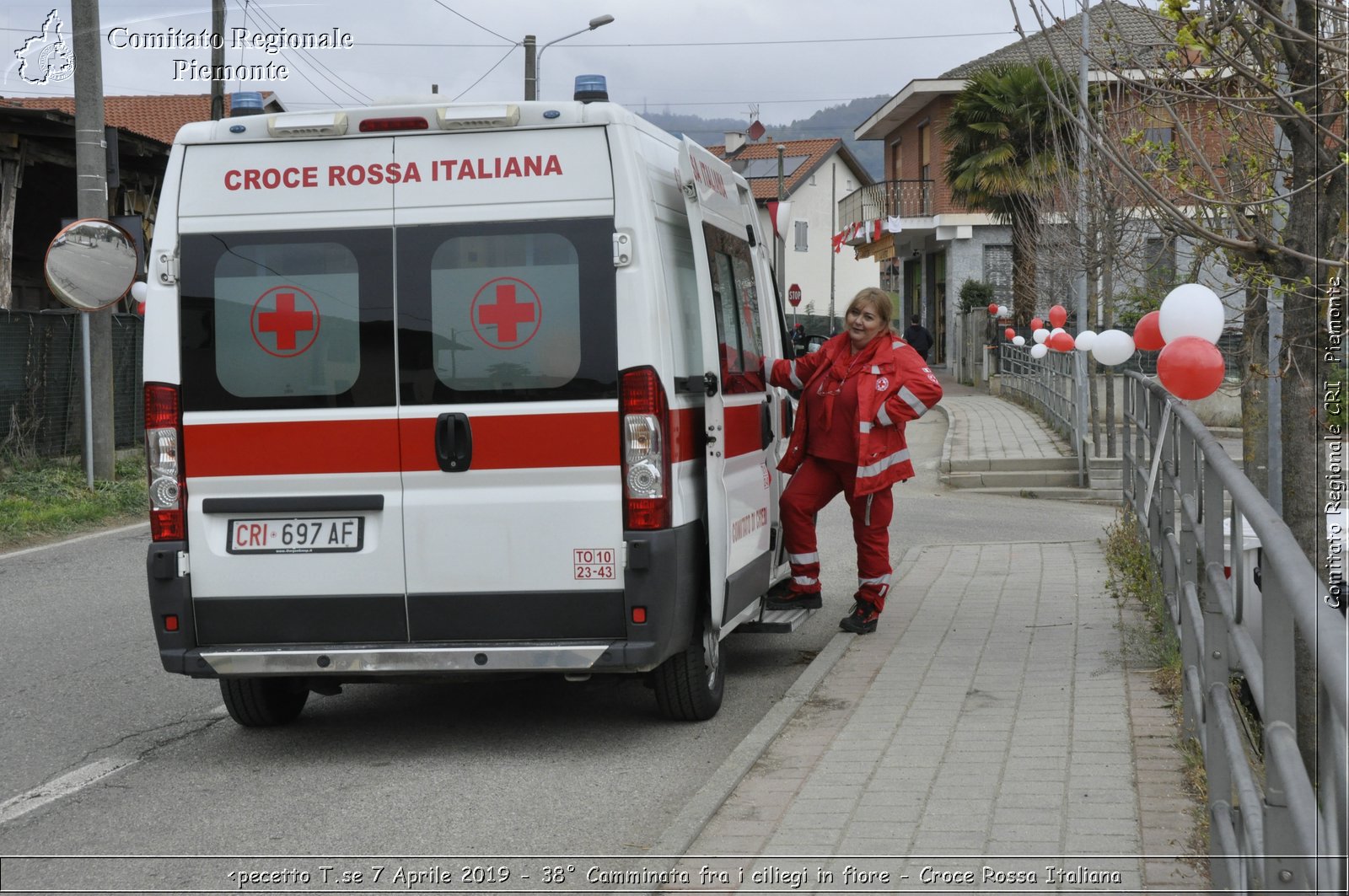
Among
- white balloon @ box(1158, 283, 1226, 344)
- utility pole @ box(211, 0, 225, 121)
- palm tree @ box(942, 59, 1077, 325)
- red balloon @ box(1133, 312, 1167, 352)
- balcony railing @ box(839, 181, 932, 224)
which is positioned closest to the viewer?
white balloon @ box(1158, 283, 1226, 344)

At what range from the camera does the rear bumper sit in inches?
229

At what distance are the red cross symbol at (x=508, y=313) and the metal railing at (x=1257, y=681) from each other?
2.46 m

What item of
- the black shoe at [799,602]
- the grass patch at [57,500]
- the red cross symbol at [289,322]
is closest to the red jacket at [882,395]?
the black shoe at [799,602]

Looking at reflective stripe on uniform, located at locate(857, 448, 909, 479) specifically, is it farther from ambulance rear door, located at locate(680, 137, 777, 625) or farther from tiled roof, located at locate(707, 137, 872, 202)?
tiled roof, located at locate(707, 137, 872, 202)

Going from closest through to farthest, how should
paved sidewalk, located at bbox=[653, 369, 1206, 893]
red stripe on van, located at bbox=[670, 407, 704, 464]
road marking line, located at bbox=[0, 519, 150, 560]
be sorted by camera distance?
paved sidewalk, located at bbox=[653, 369, 1206, 893]
red stripe on van, located at bbox=[670, 407, 704, 464]
road marking line, located at bbox=[0, 519, 150, 560]

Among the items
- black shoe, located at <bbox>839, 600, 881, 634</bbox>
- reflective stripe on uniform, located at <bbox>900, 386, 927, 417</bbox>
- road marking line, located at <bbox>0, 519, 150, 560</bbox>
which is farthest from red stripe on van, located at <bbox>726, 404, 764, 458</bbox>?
road marking line, located at <bbox>0, 519, 150, 560</bbox>

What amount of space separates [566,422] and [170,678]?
3.20 m

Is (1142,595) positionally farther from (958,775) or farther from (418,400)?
(418,400)

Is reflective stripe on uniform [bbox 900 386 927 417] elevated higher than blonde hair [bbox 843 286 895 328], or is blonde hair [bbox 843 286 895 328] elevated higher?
blonde hair [bbox 843 286 895 328]

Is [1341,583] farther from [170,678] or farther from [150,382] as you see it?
[170,678]

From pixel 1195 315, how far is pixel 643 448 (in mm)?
2090

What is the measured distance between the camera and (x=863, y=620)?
8219 mm

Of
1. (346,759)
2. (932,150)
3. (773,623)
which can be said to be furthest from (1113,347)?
(932,150)

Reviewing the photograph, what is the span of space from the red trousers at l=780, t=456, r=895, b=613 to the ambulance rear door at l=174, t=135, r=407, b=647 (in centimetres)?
271
